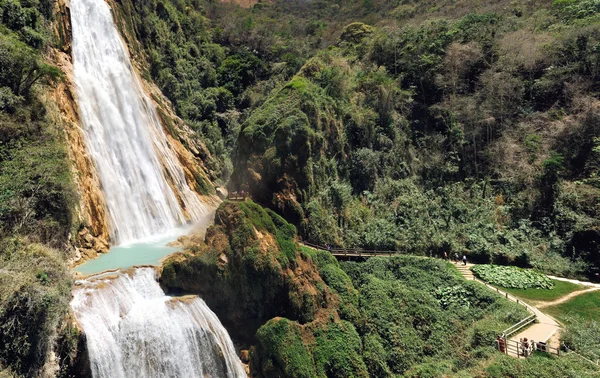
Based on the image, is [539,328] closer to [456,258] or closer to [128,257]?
[456,258]

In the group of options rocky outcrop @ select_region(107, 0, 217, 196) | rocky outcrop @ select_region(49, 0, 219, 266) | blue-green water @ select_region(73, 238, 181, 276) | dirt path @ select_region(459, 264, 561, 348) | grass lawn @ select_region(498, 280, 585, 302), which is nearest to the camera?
dirt path @ select_region(459, 264, 561, 348)

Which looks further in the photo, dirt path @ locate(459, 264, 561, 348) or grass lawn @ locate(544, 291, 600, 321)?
grass lawn @ locate(544, 291, 600, 321)

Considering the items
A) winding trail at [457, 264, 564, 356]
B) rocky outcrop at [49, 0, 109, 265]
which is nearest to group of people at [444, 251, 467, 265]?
winding trail at [457, 264, 564, 356]

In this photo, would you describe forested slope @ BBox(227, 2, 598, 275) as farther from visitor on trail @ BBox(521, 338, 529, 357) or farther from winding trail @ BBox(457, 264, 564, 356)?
visitor on trail @ BBox(521, 338, 529, 357)

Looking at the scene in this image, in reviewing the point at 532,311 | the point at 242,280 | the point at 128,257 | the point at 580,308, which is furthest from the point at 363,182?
the point at 128,257

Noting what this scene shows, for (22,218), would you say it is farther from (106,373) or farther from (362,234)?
(362,234)
